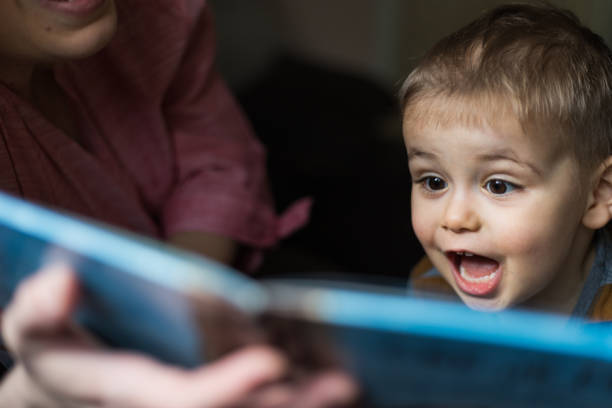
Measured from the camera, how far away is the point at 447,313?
437mm

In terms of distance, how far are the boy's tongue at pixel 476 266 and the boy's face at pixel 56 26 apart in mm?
456

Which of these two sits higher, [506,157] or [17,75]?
[506,157]

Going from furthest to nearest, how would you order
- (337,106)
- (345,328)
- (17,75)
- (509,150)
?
(337,106) < (17,75) < (509,150) < (345,328)

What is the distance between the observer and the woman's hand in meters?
0.49

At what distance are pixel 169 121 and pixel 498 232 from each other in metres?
0.56

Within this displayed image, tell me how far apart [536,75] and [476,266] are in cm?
21

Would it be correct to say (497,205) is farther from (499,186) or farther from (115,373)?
(115,373)

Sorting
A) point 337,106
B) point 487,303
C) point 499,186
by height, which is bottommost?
point 337,106

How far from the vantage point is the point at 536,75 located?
2.43ft

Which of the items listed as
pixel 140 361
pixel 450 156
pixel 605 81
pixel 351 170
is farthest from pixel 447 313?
pixel 351 170

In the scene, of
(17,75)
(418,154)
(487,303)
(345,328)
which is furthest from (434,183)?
(17,75)

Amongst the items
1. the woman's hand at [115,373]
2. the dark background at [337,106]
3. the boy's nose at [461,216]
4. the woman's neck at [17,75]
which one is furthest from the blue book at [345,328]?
the dark background at [337,106]

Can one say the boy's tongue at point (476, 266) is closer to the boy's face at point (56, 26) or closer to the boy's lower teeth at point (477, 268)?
the boy's lower teeth at point (477, 268)

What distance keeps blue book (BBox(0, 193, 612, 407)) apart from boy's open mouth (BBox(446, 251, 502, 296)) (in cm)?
27
